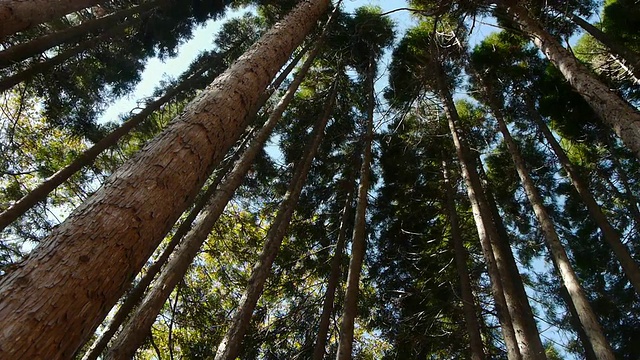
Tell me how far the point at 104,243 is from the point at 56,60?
7250 mm

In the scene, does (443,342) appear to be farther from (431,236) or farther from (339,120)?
(339,120)

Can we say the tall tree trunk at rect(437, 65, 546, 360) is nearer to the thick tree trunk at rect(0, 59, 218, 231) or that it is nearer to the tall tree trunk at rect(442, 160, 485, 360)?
the tall tree trunk at rect(442, 160, 485, 360)

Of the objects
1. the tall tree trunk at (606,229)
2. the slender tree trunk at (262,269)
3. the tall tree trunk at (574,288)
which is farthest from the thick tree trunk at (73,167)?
the tall tree trunk at (606,229)

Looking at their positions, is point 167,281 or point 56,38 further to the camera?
point 56,38

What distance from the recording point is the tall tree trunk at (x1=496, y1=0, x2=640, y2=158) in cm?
430

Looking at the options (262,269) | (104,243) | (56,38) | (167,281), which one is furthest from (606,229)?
(56,38)

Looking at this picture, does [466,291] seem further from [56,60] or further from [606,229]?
[56,60]

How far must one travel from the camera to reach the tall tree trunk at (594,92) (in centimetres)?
430

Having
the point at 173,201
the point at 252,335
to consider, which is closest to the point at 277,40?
the point at 173,201

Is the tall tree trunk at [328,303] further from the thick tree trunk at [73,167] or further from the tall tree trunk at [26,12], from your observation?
the tall tree trunk at [26,12]

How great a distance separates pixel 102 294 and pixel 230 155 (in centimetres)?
751

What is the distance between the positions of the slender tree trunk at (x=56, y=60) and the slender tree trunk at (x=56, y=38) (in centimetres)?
17

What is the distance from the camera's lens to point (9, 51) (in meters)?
5.98

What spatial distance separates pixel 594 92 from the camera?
197 inches
